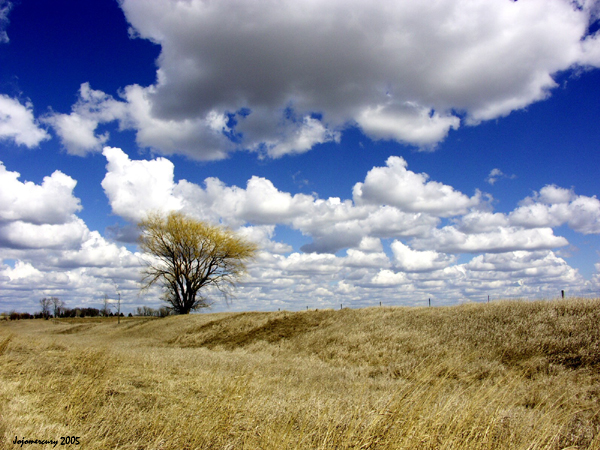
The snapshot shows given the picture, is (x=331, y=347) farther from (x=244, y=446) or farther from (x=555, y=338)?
(x=244, y=446)

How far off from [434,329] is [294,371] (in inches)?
304

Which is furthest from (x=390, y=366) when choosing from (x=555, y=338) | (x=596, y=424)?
(x=596, y=424)

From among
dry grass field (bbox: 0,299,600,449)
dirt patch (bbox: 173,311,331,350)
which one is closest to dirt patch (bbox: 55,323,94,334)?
dirt patch (bbox: 173,311,331,350)

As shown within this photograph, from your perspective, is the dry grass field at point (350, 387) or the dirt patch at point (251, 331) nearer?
the dry grass field at point (350, 387)

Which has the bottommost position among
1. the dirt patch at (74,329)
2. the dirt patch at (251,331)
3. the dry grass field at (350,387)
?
the dirt patch at (74,329)

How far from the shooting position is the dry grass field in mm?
5281

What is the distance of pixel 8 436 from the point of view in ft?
16.7

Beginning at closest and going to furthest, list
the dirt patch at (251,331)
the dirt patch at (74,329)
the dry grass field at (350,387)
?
the dry grass field at (350,387), the dirt patch at (251,331), the dirt patch at (74,329)

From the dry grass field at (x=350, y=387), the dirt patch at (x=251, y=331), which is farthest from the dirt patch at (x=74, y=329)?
the dry grass field at (x=350, y=387)

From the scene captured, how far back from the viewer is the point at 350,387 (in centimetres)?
1040

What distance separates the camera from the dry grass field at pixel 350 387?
5281mm

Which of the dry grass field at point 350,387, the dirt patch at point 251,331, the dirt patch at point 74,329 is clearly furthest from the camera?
the dirt patch at point 74,329

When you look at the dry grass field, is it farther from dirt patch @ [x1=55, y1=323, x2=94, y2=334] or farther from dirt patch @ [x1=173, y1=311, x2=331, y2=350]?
dirt patch @ [x1=55, y1=323, x2=94, y2=334]

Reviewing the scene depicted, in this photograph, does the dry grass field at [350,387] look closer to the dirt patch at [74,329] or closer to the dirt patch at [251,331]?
the dirt patch at [251,331]
